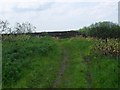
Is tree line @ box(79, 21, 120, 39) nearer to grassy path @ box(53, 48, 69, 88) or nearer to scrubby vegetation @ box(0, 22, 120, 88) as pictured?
scrubby vegetation @ box(0, 22, 120, 88)

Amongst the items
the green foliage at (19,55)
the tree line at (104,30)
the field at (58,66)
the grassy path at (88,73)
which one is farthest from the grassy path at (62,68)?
the tree line at (104,30)

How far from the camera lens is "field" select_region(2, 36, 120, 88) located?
59.3 feet

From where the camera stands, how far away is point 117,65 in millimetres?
20281

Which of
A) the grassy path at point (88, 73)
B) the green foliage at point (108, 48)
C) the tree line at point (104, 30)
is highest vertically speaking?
the tree line at point (104, 30)

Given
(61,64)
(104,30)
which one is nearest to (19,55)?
(61,64)

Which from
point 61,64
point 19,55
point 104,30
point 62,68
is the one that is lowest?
point 62,68

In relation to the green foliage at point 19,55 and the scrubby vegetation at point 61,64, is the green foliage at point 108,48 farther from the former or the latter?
the green foliage at point 19,55

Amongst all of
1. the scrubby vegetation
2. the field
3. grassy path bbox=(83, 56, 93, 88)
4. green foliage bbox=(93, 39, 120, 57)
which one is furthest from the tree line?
grassy path bbox=(83, 56, 93, 88)

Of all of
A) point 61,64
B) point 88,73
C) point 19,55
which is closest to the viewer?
point 88,73

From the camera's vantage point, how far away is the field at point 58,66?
1806 cm

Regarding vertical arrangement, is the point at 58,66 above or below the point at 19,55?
below

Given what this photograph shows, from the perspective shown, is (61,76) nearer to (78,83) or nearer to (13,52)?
(78,83)

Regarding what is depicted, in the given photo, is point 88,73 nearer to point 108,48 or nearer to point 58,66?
point 58,66

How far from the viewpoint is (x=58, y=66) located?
21281 mm
